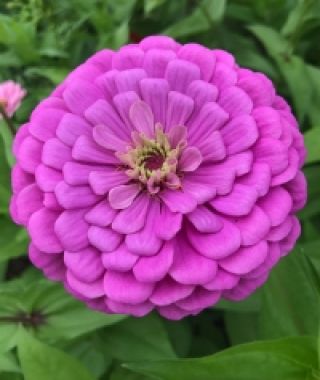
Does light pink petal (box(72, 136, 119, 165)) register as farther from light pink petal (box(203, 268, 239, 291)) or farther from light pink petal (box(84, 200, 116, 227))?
light pink petal (box(203, 268, 239, 291))

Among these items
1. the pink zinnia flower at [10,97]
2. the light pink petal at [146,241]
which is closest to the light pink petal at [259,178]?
the light pink petal at [146,241]

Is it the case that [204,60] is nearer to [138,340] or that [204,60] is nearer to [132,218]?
[132,218]

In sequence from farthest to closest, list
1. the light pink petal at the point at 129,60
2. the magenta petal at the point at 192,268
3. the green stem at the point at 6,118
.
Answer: the green stem at the point at 6,118, the light pink petal at the point at 129,60, the magenta petal at the point at 192,268

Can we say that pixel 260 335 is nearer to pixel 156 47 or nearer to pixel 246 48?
pixel 156 47

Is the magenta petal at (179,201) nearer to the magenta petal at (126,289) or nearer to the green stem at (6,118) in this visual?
the magenta petal at (126,289)

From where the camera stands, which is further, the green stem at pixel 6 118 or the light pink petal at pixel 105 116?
the green stem at pixel 6 118

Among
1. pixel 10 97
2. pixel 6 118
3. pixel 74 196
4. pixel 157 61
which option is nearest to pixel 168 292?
pixel 74 196

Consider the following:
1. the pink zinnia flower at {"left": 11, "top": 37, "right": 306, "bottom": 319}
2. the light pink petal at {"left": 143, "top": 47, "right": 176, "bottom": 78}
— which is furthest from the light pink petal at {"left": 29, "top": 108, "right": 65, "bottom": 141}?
the light pink petal at {"left": 143, "top": 47, "right": 176, "bottom": 78}

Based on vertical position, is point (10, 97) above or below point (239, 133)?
below
